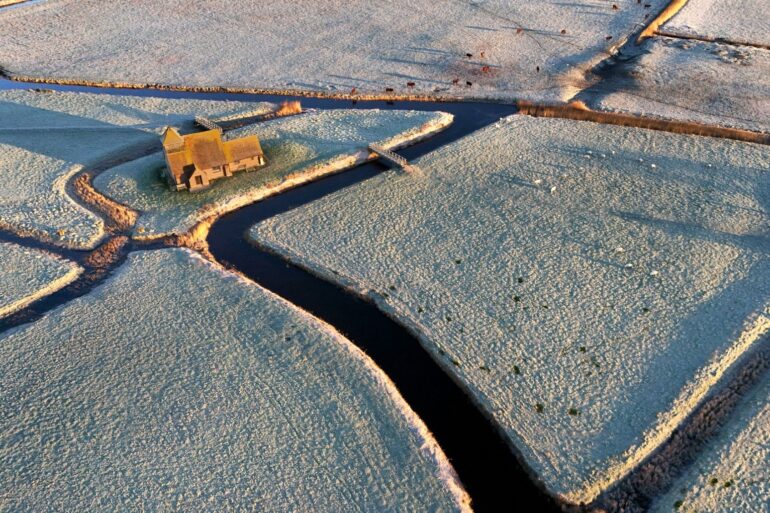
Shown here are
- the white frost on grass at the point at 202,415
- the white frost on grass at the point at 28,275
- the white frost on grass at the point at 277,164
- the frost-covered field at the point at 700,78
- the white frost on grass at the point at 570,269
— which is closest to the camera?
the white frost on grass at the point at 202,415

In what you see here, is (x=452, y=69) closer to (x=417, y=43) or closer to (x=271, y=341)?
(x=417, y=43)

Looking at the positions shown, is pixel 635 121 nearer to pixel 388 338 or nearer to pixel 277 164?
pixel 277 164

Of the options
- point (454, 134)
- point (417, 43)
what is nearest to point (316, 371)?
point (454, 134)

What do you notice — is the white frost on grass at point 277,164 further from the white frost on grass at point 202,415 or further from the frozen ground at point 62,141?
the white frost on grass at point 202,415

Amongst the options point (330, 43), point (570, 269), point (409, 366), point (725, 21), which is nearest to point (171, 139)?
point (409, 366)

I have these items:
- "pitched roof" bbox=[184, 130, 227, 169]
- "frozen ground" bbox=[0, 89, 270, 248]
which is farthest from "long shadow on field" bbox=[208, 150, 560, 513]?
"frozen ground" bbox=[0, 89, 270, 248]

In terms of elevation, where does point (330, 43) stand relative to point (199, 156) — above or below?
above

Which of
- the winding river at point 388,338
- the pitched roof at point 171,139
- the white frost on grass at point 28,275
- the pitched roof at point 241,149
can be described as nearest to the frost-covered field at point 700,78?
the winding river at point 388,338
